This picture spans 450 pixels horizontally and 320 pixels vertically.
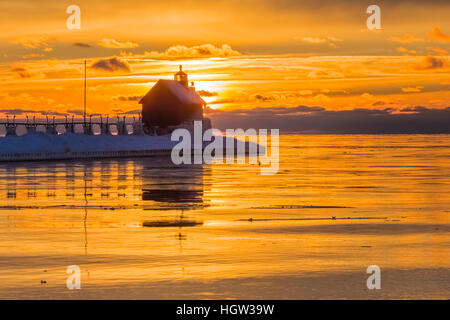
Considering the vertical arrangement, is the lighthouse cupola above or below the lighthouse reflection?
above

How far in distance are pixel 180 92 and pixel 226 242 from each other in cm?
9979

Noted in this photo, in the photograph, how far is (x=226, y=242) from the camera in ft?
65.0

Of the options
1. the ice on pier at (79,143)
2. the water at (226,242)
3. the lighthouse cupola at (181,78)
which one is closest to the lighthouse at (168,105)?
the lighthouse cupola at (181,78)

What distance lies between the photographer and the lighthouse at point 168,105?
384 ft

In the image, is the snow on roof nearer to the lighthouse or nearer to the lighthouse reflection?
the lighthouse

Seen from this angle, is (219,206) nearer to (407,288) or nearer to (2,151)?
(407,288)

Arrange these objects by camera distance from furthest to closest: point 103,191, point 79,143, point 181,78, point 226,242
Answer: point 181,78 → point 79,143 → point 103,191 → point 226,242

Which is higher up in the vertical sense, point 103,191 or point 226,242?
point 103,191

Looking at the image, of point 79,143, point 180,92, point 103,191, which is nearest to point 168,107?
point 180,92

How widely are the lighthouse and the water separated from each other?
3102 inches

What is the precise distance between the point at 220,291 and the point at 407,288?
341 centimetres

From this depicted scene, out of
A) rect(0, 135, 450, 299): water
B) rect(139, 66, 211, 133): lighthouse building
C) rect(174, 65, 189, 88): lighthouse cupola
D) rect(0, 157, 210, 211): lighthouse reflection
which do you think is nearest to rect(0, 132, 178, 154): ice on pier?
rect(139, 66, 211, 133): lighthouse building

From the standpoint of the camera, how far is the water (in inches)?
554

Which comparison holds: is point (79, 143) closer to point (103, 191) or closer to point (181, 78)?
point (181, 78)
